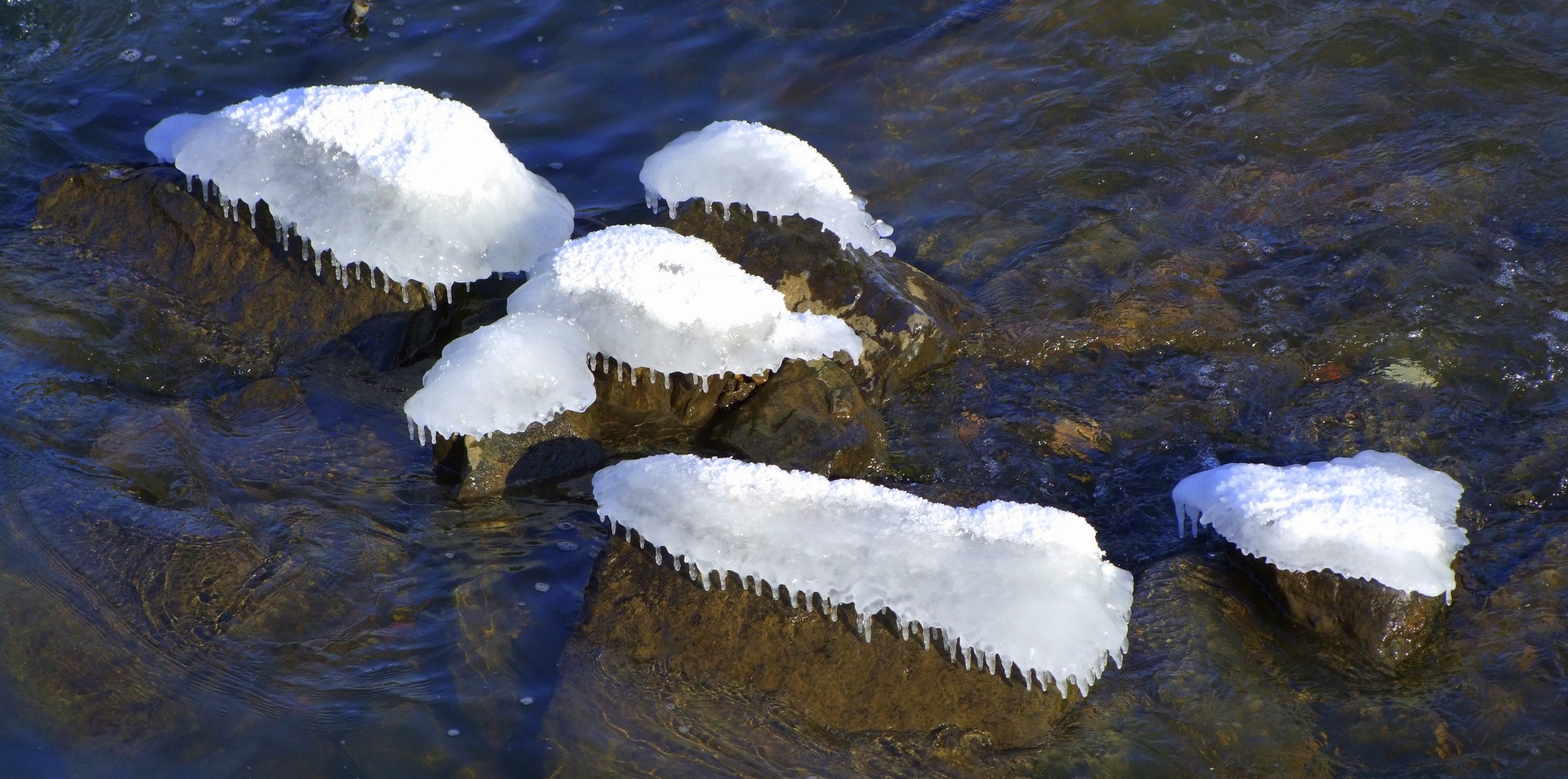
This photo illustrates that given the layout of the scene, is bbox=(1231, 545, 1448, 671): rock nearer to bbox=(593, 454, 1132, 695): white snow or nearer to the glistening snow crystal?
bbox=(593, 454, 1132, 695): white snow

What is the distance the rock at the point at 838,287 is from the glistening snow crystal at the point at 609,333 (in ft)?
0.96

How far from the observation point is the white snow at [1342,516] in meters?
3.68

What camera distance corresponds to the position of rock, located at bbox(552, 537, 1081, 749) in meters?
3.38

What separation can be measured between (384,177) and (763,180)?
1.56 meters

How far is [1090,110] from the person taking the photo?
22.5 feet

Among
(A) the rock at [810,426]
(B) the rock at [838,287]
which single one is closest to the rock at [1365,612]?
(A) the rock at [810,426]

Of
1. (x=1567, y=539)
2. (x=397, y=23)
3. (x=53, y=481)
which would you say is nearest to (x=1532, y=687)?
(x=1567, y=539)

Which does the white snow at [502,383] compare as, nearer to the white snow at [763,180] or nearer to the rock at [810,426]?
the rock at [810,426]

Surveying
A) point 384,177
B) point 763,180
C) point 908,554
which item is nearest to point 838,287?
point 763,180

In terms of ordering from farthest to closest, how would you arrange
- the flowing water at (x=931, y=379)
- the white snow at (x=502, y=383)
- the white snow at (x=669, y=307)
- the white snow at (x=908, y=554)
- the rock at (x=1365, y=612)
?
A: the white snow at (x=669, y=307) → the white snow at (x=502, y=383) → the rock at (x=1365, y=612) → the flowing water at (x=931, y=379) → the white snow at (x=908, y=554)

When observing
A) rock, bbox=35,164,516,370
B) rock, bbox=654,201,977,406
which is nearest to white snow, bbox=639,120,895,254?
rock, bbox=654,201,977,406

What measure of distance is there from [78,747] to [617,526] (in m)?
1.63

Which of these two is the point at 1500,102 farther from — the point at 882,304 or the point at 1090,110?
the point at 882,304

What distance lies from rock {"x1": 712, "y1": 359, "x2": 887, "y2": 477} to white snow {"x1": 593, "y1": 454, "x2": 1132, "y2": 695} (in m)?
0.74
